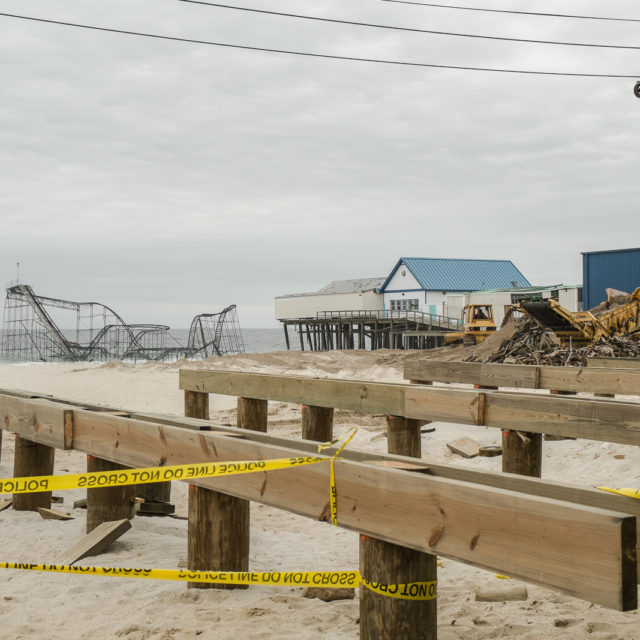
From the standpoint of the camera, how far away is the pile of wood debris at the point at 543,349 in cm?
1941

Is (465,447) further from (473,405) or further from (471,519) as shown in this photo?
(471,519)

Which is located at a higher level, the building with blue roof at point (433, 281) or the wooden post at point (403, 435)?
the building with blue roof at point (433, 281)

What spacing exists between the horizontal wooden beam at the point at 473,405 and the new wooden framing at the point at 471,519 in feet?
9.31

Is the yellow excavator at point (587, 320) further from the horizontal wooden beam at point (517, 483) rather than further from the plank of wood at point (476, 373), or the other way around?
the horizontal wooden beam at point (517, 483)

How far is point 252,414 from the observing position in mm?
8516

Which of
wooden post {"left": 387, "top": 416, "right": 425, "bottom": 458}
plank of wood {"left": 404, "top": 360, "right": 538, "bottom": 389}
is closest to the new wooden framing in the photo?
wooden post {"left": 387, "top": 416, "right": 425, "bottom": 458}

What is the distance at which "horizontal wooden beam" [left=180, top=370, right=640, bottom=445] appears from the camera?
573cm

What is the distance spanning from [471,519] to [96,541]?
3295 millimetres

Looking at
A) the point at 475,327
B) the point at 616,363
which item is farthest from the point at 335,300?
the point at 616,363

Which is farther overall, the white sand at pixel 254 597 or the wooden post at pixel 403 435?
the wooden post at pixel 403 435

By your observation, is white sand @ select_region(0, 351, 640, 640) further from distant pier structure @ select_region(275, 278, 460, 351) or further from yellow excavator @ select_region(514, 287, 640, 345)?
distant pier structure @ select_region(275, 278, 460, 351)

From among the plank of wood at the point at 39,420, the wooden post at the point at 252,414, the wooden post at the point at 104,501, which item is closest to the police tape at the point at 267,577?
the wooden post at the point at 104,501

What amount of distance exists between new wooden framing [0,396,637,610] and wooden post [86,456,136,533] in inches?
68.2

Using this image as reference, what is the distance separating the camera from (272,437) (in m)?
4.46
